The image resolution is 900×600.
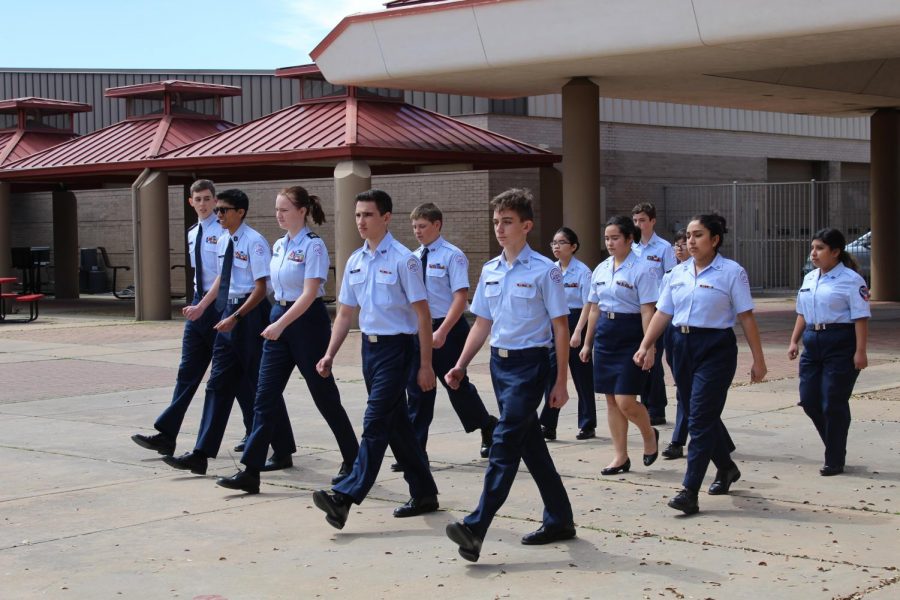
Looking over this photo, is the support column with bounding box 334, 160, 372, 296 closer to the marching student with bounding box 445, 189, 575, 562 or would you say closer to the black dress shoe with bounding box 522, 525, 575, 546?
the marching student with bounding box 445, 189, 575, 562

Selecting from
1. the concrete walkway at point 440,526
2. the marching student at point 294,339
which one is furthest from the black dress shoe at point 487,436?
the marching student at point 294,339

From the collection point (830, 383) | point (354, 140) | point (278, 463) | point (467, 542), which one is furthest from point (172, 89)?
point (467, 542)

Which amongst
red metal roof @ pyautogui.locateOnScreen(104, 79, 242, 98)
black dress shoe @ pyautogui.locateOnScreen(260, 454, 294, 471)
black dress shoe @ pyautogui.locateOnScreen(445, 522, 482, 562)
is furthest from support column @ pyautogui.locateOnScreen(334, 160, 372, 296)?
black dress shoe @ pyautogui.locateOnScreen(445, 522, 482, 562)

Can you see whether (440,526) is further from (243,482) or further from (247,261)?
(247,261)

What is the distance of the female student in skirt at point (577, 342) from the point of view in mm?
10047

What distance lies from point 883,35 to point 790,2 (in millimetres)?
1484

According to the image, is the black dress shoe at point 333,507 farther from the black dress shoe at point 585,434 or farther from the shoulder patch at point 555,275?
the black dress shoe at point 585,434

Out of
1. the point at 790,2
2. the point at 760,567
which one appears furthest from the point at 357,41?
the point at 760,567

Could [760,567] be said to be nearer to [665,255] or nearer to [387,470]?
[387,470]

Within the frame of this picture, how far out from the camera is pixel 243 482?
7957 mm

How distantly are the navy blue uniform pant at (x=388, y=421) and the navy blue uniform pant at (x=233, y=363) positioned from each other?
1650mm

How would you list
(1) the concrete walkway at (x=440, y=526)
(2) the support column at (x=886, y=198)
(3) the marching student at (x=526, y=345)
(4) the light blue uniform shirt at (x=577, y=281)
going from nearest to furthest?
1. (1) the concrete walkway at (x=440, y=526)
2. (3) the marching student at (x=526, y=345)
3. (4) the light blue uniform shirt at (x=577, y=281)
4. (2) the support column at (x=886, y=198)

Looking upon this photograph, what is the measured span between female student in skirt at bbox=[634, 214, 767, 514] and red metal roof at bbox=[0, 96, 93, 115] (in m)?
25.3

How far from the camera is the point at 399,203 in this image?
99.0 feet
